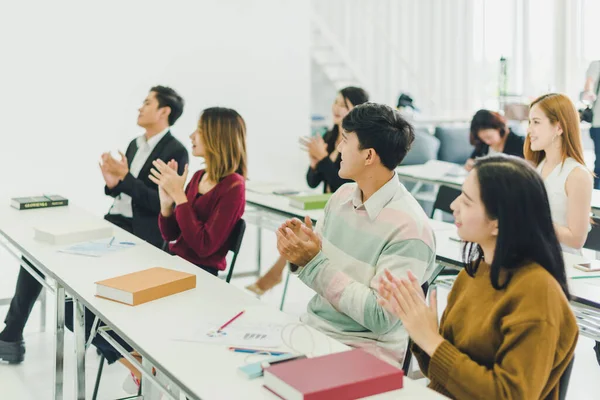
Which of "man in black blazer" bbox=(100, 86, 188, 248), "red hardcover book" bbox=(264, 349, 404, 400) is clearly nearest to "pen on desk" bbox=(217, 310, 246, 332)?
"red hardcover book" bbox=(264, 349, 404, 400)

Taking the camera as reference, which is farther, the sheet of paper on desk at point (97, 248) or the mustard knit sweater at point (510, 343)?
the sheet of paper on desk at point (97, 248)

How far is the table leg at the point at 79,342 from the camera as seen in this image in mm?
2346

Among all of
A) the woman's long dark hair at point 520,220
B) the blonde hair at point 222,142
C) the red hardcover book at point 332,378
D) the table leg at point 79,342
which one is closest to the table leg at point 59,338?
the table leg at point 79,342

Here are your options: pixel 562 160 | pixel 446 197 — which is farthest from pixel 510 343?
pixel 446 197

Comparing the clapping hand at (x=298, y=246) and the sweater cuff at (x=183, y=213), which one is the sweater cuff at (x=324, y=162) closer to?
the sweater cuff at (x=183, y=213)

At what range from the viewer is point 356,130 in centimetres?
216

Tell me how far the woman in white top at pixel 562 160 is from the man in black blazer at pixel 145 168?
1.73m

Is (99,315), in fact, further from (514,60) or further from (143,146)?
(514,60)

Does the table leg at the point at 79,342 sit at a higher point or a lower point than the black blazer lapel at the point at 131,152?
lower

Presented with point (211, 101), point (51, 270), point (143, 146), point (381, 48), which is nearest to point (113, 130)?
point (211, 101)

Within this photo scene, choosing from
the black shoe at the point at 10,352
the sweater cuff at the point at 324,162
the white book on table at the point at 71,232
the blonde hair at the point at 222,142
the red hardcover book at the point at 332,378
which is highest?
the blonde hair at the point at 222,142

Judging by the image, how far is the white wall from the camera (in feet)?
16.3

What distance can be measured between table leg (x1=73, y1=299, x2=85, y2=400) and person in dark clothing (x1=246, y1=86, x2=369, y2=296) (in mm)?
1685

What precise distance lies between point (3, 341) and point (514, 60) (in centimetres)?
742
